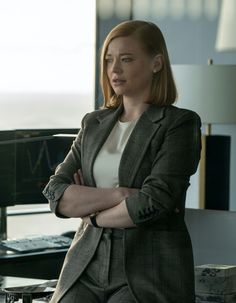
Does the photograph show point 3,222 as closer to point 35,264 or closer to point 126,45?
point 35,264

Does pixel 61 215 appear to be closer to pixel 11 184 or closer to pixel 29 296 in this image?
pixel 29 296

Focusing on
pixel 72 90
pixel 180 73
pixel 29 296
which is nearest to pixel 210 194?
pixel 180 73

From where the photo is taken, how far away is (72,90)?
6172mm

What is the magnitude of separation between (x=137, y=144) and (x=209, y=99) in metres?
2.21

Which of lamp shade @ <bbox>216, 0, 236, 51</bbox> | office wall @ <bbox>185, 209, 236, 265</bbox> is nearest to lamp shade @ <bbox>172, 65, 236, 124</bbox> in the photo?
lamp shade @ <bbox>216, 0, 236, 51</bbox>

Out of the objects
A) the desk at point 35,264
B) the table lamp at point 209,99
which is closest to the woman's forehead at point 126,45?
the desk at point 35,264

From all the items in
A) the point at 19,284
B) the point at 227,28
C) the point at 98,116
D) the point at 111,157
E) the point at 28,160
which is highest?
the point at 227,28

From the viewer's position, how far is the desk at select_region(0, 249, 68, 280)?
A: 419cm

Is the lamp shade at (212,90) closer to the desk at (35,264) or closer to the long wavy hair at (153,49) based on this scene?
the desk at (35,264)

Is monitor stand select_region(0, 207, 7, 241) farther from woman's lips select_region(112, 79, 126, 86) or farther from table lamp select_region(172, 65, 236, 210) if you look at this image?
woman's lips select_region(112, 79, 126, 86)

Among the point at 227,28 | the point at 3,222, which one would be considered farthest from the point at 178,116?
the point at 227,28

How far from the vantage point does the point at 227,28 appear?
16.7ft

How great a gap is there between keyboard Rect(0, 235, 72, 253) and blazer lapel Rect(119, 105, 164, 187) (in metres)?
1.81

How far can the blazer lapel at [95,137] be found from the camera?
263 cm
